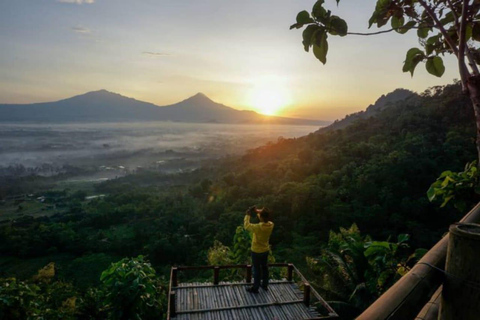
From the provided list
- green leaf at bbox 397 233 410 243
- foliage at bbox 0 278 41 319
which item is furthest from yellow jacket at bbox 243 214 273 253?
foliage at bbox 0 278 41 319

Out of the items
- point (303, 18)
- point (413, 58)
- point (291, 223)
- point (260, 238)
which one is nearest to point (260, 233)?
point (260, 238)

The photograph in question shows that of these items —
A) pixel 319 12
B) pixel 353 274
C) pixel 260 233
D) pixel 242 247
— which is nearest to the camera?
pixel 319 12

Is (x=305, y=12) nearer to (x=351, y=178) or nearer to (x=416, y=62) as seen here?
(x=416, y=62)

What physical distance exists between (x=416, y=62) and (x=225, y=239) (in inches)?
1009

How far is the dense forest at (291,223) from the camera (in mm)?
7953

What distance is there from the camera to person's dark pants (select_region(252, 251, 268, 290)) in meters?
4.90

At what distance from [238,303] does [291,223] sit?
22038mm

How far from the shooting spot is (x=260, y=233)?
4.73 m

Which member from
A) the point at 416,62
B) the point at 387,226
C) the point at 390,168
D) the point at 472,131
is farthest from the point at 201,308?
the point at 472,131

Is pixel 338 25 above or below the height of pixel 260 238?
above

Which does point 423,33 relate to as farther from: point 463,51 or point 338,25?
point 338,25

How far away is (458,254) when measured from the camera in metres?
0.89

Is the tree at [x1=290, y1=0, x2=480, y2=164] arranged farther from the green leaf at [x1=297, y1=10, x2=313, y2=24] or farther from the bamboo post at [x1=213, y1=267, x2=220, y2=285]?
the bamboo post at [x1=213, y1=267, x2=220, y2=285]

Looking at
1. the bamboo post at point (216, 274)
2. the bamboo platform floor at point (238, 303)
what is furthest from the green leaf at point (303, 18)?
the bamboo post at point (216, 274)
